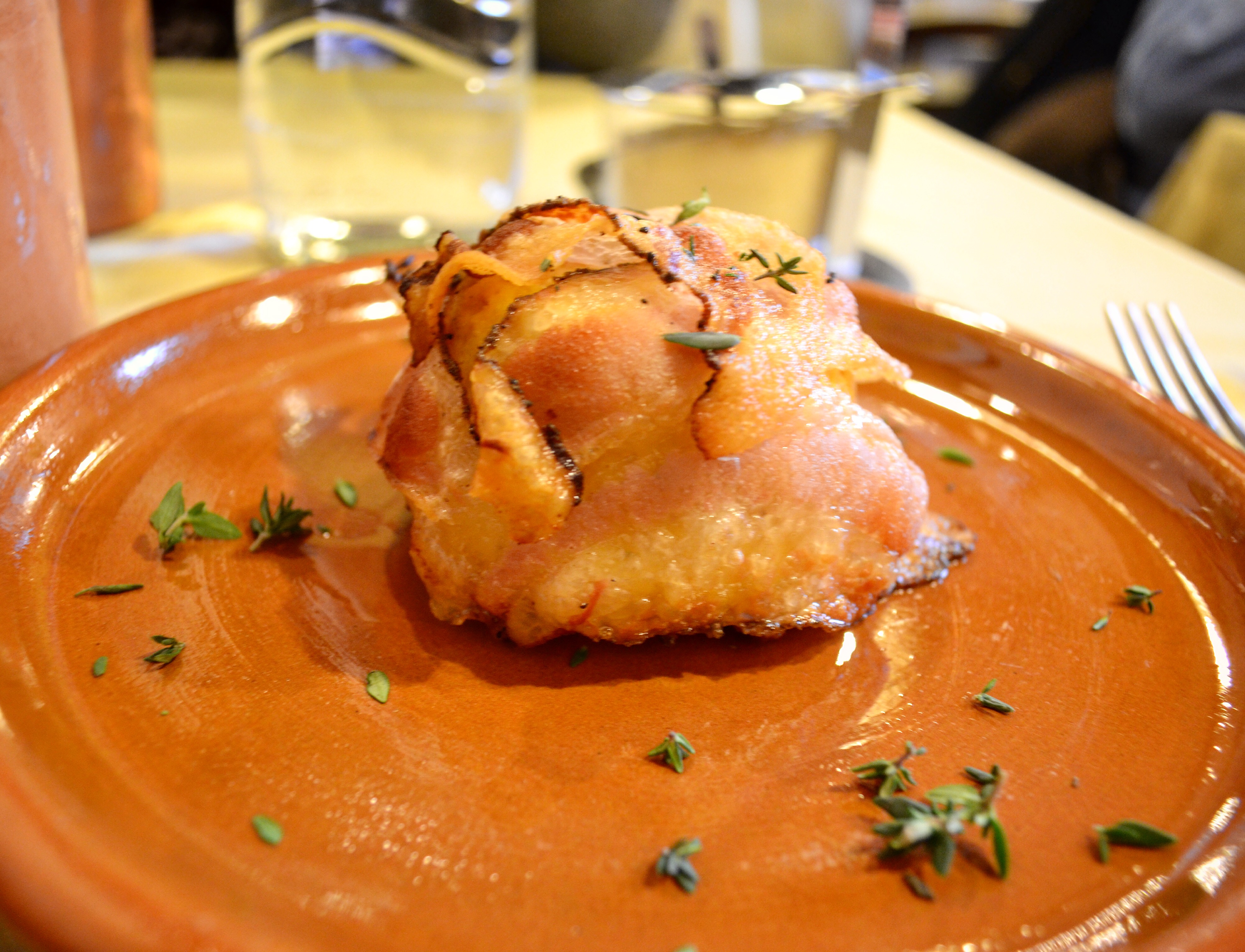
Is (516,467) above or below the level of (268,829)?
above

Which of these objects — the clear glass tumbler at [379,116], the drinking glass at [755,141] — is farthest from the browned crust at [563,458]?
the clear glass tumbler at [379,116]

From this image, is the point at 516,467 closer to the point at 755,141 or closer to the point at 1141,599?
the point at 1141,599

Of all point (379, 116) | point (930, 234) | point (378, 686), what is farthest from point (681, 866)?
point (930, 234)

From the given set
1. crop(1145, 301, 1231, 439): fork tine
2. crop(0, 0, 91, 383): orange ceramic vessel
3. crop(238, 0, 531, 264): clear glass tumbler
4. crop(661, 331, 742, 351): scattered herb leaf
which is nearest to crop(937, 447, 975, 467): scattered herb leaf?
crop(1145, 301, 1231, 439): fork tine

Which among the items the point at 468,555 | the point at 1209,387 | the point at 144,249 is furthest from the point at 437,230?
the point at 1209,387

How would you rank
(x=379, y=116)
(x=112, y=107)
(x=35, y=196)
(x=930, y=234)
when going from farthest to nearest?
(x=930, y=234)
(x=379, y=116)
(x=112, y=107)
(x=35, y=196)

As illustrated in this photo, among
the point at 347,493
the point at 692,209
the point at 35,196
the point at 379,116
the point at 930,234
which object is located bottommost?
the point at 930,234

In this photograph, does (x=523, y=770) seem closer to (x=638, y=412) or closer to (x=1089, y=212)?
(x=638, y=412)
